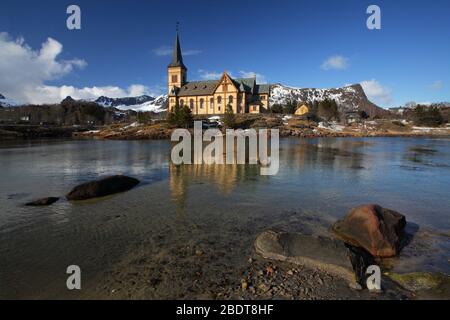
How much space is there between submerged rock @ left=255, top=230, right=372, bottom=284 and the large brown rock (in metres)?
0.91

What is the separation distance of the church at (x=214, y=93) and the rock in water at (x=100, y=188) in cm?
9545

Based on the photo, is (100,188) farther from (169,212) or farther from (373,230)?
(373,230)

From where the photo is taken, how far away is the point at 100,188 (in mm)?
18875

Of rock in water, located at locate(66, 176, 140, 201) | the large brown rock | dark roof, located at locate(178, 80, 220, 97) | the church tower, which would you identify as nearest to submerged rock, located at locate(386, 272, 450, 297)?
the large brown rock

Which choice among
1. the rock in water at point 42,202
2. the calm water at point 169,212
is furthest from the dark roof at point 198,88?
the rock in water at point 42,202

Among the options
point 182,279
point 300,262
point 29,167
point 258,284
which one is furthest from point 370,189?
point 29,167

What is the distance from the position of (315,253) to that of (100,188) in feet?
48.3

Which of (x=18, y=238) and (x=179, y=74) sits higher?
(x=179, y=74)

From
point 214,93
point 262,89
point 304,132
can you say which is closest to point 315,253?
point 304,132

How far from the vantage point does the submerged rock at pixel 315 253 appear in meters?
8.80
